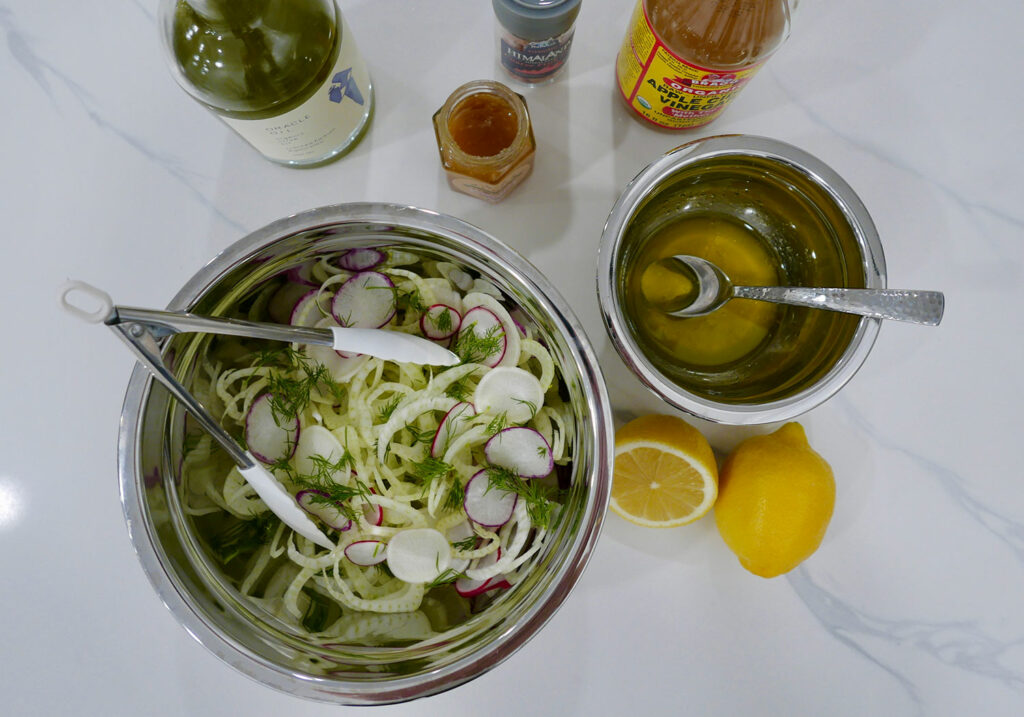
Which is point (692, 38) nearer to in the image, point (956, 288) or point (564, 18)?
point (564, 18)

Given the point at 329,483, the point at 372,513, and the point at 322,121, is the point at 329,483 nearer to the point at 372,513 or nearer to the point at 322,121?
the point at 372,513

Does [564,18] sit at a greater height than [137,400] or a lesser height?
greater

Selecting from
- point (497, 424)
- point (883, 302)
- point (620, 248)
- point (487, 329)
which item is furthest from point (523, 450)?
point (883, 302)

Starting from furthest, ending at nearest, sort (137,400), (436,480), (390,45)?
(390,45), (436,480), (137,400)

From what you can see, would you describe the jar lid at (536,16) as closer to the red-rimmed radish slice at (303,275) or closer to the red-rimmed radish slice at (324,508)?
the red-rimmed radish slice at (303,275)

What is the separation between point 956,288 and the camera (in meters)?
0.97

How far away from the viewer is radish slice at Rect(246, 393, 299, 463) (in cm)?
75

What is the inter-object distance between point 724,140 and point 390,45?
A: 524mm

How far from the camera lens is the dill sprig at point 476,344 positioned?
76cm

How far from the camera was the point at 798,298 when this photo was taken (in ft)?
2.34

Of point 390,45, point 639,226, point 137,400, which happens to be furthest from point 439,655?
point 390,45

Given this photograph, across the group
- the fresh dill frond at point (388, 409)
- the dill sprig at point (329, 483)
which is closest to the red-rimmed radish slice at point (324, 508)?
the dill sprig at point (329, 483)

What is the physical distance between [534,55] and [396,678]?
0.77 m

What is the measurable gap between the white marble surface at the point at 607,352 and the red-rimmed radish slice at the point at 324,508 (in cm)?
34
